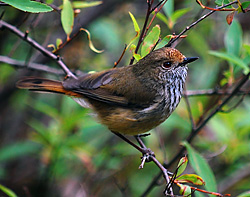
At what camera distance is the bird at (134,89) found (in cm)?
356

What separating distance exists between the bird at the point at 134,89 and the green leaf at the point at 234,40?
68 cm

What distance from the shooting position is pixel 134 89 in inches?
148

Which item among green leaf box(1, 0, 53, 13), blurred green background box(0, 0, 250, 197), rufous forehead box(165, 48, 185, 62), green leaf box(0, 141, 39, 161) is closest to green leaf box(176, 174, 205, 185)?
blurred green background box(0, 0, 250, 197)

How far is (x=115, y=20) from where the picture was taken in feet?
20.0

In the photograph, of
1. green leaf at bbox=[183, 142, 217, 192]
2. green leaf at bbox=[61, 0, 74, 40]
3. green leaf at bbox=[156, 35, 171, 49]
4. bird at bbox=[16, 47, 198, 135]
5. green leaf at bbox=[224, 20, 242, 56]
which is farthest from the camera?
green leaf at bbox=[224, 20, 242, 56]

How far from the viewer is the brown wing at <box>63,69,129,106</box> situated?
372 cm

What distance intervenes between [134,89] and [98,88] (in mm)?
380

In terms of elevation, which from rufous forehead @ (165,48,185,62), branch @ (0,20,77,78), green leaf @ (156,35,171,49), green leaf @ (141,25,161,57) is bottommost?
green leaf @ (156,35,171,49)

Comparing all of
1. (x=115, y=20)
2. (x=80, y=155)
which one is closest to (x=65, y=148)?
(x=80, y=155)

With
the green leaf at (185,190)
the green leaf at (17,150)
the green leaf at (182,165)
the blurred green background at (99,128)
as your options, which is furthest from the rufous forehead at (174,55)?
the green leaf at (17,150)

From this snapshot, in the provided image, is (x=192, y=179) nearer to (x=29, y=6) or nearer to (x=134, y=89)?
(x=134, y=89)

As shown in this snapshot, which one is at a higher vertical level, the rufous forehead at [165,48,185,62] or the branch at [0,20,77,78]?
the branch at [0,20,77,78]

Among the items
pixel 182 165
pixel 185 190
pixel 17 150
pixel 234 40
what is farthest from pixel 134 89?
pixel 17 150

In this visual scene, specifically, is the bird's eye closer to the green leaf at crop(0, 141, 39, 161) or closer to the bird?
the bird
